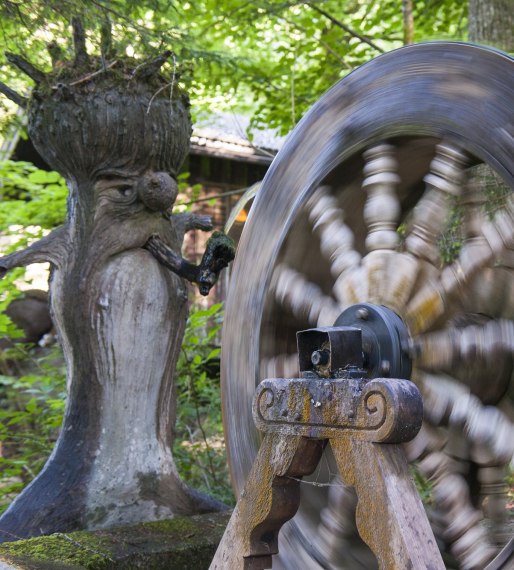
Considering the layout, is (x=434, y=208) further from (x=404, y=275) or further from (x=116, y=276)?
(x=116, y=276)

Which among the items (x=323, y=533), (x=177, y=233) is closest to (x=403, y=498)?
(x=323, y=533)

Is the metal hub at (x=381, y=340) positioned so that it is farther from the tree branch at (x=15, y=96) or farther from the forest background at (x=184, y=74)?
the tree branch at (x=15, y=96)

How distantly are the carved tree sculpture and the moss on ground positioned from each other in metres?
0.27

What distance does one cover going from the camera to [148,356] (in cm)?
386

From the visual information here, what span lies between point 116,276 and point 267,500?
195 centimetres

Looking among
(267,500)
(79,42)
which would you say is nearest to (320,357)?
(267,500)

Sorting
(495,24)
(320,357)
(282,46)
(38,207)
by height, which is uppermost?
(282,46)

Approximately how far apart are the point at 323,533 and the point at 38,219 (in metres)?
4.41

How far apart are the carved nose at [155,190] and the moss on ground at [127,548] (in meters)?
1.35

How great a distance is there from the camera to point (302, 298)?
259cm

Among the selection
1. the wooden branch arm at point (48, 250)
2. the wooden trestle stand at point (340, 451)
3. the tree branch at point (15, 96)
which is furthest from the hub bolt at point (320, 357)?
the tree branch at point (15, 96)

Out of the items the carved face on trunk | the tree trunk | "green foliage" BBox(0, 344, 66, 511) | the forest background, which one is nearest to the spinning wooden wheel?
the carved face on trunk

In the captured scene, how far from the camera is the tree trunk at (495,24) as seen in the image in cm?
601

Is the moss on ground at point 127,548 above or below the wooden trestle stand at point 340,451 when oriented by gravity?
below
